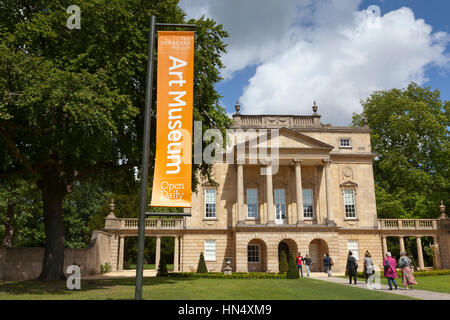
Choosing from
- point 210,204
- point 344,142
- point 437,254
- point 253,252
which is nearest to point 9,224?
point 210,204

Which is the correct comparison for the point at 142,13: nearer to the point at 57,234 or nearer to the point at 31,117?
the point at 31,117

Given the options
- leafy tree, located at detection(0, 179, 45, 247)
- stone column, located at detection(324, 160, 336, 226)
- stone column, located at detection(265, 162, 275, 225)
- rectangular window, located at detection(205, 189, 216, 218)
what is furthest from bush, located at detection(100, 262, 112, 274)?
stone column, located at detection(324, 160, 336, 226)

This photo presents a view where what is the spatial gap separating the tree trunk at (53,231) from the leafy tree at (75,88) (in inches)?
2.0

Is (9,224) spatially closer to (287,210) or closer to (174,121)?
(287,210)

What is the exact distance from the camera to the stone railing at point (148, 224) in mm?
37562

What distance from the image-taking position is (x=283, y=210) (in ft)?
130

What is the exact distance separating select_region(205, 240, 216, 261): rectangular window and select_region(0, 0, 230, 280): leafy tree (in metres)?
17.5

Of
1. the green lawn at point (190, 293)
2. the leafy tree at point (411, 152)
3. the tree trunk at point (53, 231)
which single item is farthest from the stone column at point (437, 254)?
the tree trunk at point (53, 231)

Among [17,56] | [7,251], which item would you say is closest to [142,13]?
[17,56]

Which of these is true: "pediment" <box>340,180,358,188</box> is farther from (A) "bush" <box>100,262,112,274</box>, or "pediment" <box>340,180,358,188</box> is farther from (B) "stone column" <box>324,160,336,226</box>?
(A) "bush" <box>100,262,112,274</box>

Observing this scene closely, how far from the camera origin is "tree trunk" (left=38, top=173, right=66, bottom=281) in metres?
19.4

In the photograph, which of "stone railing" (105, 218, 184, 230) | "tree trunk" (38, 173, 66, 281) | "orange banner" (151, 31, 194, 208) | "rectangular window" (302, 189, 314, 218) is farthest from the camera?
"rectangular window" (302, 189, 314, 218)

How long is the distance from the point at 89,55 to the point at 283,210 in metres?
27.0

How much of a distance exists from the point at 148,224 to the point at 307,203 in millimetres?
16477
